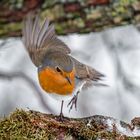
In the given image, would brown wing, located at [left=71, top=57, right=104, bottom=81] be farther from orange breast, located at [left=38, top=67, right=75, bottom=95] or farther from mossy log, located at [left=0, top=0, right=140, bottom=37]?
mossy log, located at [left=0, top=0, right=140, bottom=37]

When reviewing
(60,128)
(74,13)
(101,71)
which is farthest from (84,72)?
(101,71)

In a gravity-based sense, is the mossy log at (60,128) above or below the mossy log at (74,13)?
below

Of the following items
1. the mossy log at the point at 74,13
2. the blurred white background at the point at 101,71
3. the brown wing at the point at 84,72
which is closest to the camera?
the brown wing at the point at 84,72

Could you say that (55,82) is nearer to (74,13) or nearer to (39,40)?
(39,40)

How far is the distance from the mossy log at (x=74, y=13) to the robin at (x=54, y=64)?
1129mm

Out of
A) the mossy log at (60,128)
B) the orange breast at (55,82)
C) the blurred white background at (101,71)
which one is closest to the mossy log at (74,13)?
the orange breast at (55,82)

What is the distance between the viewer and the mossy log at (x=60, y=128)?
2.61 metres

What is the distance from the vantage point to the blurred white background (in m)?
7.53

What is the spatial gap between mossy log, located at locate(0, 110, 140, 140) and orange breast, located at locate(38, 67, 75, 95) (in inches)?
14.3

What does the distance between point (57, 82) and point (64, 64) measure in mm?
115

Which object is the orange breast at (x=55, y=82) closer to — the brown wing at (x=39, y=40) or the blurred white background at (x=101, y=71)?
the brown wing at (x=39, y=40)

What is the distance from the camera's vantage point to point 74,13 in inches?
184

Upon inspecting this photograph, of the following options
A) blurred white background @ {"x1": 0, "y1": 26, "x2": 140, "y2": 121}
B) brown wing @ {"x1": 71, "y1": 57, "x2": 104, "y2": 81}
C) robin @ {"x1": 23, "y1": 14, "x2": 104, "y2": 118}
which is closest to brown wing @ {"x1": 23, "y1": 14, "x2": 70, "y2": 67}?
robin @ {"x1": 23, "y1": 14, "x2": 104, "y2": 118}

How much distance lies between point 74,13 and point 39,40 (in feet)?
4.05
